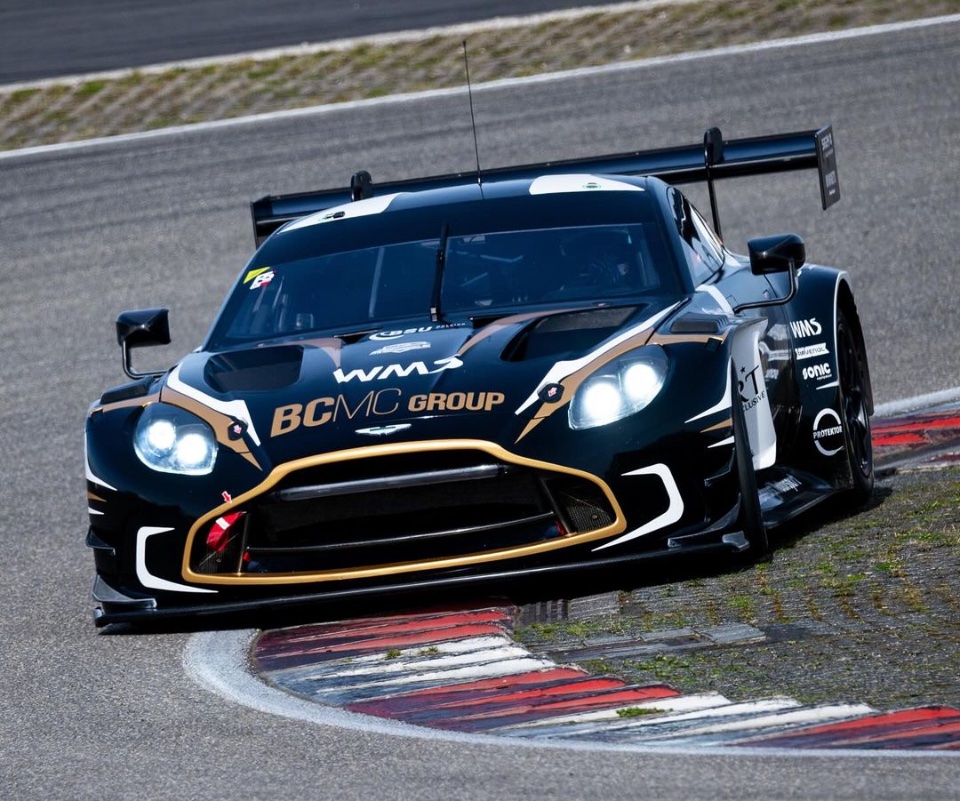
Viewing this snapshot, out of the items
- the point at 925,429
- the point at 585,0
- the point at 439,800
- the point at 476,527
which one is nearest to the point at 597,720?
the point at 439,800

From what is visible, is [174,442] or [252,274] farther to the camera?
[252,274]

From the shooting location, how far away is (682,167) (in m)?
7.64

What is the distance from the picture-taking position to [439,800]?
343cm

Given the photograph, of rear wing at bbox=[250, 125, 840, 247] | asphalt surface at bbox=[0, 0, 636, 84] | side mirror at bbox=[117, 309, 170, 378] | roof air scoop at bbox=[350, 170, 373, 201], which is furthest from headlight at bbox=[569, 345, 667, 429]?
asphalt surface at bbox=[0, 0, 636, 84]

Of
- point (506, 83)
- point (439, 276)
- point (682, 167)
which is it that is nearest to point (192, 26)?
point (506, 83)

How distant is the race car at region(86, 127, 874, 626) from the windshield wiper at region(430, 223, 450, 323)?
10mm

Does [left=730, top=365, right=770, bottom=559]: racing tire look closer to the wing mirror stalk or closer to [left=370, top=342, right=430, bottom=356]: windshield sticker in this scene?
the wing mirror stalk

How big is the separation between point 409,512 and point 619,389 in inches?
26.5

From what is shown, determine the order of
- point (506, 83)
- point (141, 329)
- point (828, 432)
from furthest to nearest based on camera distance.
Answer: point (506, 83), point (141, 329), point (828, 432)

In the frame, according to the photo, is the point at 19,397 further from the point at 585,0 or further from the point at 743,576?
the point at 585,0

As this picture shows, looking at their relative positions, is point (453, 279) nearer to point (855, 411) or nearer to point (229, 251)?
point (855, 411)

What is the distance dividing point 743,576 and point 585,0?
11701 mm

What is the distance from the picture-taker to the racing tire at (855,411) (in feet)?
21.4

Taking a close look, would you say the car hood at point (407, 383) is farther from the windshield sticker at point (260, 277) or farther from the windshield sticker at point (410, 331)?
the windshield sticker at point (260, 277)
